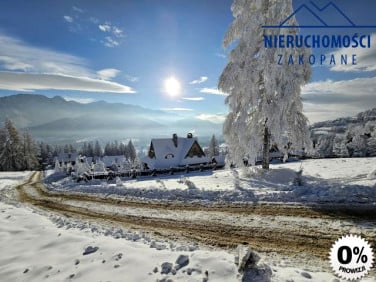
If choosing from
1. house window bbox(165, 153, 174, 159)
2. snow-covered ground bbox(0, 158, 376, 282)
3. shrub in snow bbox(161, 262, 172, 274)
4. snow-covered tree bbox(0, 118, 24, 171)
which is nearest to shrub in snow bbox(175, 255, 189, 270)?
snow-covered ground bbox(0, 158, 376, 282)

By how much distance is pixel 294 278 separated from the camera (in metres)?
5.49

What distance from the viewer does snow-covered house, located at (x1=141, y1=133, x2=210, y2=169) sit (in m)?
46.4

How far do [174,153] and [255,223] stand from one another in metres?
38.3

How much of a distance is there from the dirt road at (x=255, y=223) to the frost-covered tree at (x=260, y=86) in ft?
29.8

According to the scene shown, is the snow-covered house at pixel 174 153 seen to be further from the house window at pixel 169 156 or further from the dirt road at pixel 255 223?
the dirt road at pixel 255 223

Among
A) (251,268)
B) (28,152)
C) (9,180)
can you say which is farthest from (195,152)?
(28,152)

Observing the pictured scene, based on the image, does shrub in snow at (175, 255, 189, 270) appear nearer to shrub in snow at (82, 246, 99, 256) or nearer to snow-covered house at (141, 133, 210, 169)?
shrub in snow at (82, 246, 99, 256)

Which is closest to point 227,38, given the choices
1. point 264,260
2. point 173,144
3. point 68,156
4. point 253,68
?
point 253,68

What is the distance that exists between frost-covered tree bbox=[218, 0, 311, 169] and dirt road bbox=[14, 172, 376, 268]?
909 cm

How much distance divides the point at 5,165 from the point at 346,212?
76.7 meters

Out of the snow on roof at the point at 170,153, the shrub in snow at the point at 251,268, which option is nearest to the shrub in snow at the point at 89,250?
the shrub in snow at the point at 251,268

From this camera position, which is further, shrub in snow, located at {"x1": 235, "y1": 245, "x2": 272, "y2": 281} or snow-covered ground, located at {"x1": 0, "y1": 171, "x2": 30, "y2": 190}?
snow-covered ground, located at {"x1": 0, "y1": 171, "x2": 30, "y2": 190}

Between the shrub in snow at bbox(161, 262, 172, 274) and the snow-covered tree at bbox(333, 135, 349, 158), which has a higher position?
the snow-covered tree at bbox(333, 135, 349, 158)

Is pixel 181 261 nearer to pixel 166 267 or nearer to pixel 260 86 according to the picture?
pixel 166 267
